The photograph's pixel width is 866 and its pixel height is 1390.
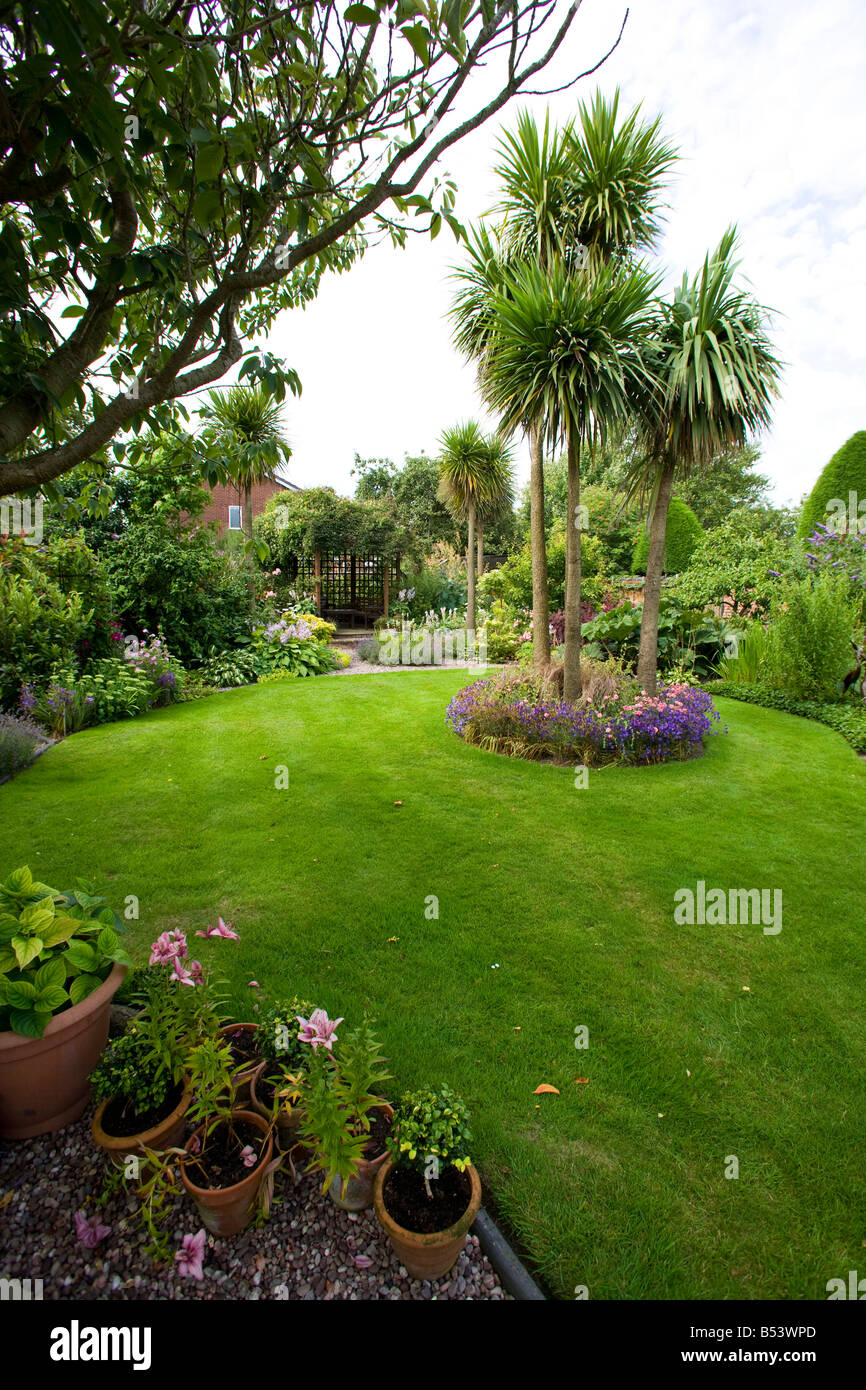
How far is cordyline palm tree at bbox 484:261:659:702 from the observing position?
5.64 m

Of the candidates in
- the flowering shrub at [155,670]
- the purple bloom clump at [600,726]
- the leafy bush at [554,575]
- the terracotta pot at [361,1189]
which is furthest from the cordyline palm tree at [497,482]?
the terracotta pot at [361,1189]

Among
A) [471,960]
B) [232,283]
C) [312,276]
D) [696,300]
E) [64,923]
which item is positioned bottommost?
[471,960]

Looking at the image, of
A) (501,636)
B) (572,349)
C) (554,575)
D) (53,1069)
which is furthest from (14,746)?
(554,575)

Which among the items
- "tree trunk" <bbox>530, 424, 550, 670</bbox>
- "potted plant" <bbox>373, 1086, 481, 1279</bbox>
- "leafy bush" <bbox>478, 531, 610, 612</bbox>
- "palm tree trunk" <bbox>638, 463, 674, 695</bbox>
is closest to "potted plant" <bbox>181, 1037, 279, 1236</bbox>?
"potted plant" <bbox>373, 1086, 481, 1279</bbox>

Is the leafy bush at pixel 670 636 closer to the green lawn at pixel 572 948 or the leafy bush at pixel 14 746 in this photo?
the green lawn at pixel 572 948

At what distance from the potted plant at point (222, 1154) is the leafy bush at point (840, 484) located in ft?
42.4

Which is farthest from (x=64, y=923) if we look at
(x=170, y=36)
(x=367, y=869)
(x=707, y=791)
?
(x=707, y=791)

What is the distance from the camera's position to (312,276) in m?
3.11

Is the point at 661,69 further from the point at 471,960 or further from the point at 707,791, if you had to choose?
the point at 707,791

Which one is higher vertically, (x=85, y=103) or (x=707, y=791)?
(x=85, y=103)

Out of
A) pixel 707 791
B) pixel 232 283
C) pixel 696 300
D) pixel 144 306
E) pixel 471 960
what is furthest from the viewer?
pixel 696 300

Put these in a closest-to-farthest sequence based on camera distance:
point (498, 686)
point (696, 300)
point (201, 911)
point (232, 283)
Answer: point (232, 283), point (201, 911), point (696, 300), point (498, 686)

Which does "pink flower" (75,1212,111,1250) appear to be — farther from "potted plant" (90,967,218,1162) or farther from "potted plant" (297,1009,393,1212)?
"potted plant" (297,1009,393,1212)

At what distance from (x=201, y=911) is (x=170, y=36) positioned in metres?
3.53
